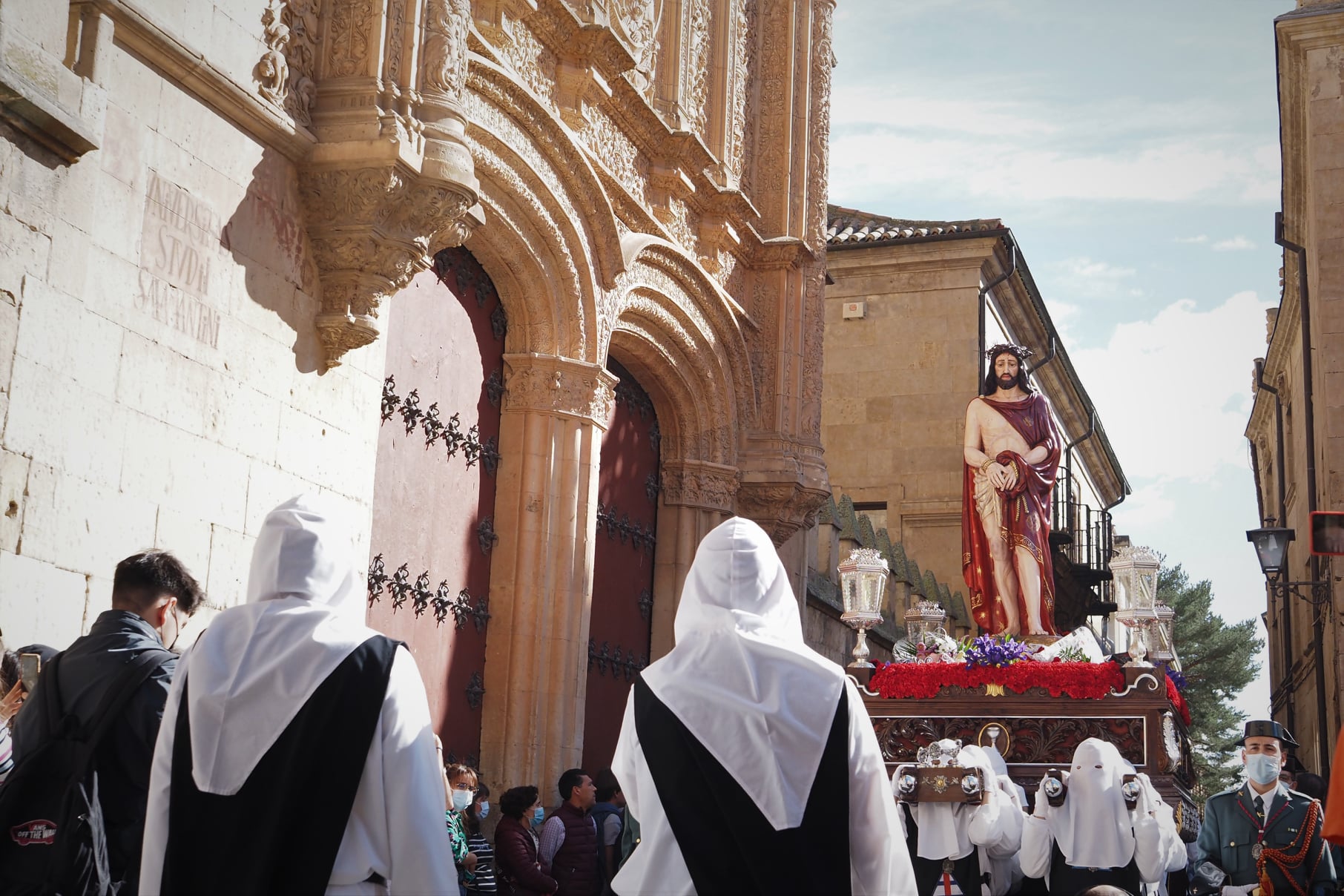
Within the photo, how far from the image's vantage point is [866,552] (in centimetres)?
1230

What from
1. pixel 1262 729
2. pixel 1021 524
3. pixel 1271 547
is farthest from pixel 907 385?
pixel 1262 729

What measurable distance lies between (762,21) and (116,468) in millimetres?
11502

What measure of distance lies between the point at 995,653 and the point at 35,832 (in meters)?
8.39

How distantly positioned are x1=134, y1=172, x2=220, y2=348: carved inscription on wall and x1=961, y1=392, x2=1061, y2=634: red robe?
7.17 metres

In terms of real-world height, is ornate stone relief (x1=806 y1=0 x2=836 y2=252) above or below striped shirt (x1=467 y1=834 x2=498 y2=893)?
above

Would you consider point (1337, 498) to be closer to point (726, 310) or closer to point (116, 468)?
point (726, 310)

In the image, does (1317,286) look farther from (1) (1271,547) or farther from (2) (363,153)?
(2) (363,153)

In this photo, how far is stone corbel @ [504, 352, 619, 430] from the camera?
12.6 m

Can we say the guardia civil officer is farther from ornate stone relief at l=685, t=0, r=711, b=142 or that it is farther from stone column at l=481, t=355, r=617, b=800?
ornate stone relief at l=685, t=0, r=711, b=142

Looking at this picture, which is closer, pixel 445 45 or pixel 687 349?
pixel 445 45

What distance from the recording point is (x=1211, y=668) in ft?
165

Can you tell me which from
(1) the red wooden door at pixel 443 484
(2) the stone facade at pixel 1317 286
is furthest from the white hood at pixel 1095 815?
(2) the stone facade at pixel 1317 286

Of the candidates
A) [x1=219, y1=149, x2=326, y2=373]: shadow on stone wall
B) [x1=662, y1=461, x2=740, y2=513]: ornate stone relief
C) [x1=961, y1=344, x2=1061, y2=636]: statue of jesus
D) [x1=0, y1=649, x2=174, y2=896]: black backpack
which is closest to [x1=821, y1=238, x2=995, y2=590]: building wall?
[x1=662, y1=461, x2=740, y2=513]: ornate stone relief

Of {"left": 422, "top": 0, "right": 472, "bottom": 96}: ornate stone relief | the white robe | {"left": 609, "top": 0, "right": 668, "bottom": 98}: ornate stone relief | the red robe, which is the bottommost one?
the white robe
